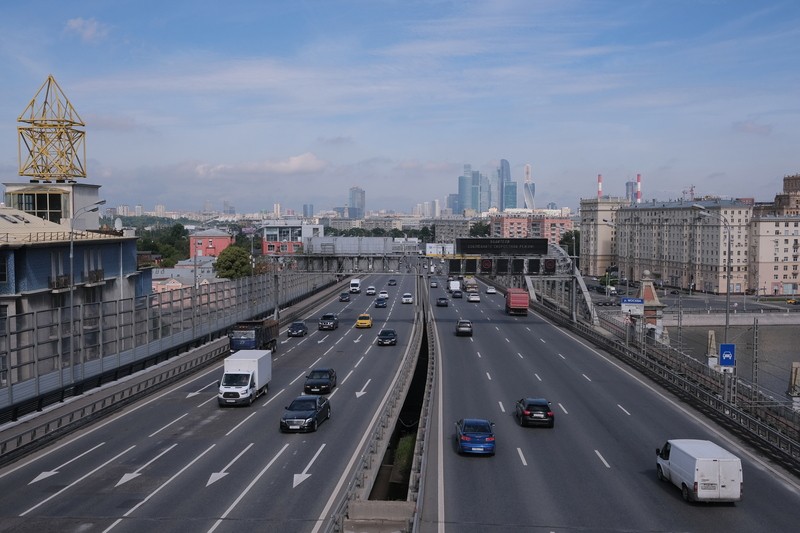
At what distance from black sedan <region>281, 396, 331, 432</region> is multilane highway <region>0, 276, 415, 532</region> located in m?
0.34

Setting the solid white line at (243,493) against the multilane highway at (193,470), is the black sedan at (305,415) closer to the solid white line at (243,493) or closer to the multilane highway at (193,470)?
the multilane highway at (193,470)

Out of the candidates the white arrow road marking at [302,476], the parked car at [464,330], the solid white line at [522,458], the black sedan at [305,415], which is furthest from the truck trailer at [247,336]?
the solid white line at [522,458]

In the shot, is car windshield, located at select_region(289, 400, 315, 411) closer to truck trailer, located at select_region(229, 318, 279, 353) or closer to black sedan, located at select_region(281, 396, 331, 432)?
black sedan, located at select_region(281, 396, 331, 432)

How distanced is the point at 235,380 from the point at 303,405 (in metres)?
5.95

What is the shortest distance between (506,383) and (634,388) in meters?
6.24

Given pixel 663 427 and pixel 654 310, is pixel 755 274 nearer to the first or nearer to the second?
pixel 654 310

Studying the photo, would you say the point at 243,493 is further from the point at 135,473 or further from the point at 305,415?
the point at 305,415

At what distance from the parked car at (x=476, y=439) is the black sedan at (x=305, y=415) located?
6.02 m

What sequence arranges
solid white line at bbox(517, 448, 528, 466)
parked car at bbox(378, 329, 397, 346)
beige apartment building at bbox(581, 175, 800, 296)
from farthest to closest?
beige apartment building at bbox(581, 175, 800, 296)
parked car at bbox(378, 329, 397, 346)
solid white line at bbox(517, 448, 528, 466)

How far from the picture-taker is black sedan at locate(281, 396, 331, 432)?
28078 mm

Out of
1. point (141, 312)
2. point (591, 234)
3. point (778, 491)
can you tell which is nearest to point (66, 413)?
point (141, 312)

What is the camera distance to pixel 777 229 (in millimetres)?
131500

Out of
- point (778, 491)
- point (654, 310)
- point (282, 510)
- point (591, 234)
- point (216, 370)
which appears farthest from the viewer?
point (591, 234)

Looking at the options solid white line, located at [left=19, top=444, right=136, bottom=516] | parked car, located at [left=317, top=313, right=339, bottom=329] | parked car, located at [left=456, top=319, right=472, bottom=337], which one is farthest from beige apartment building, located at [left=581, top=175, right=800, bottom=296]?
solid white line, located at [left=19, top=444, right=136, bottom=516]
